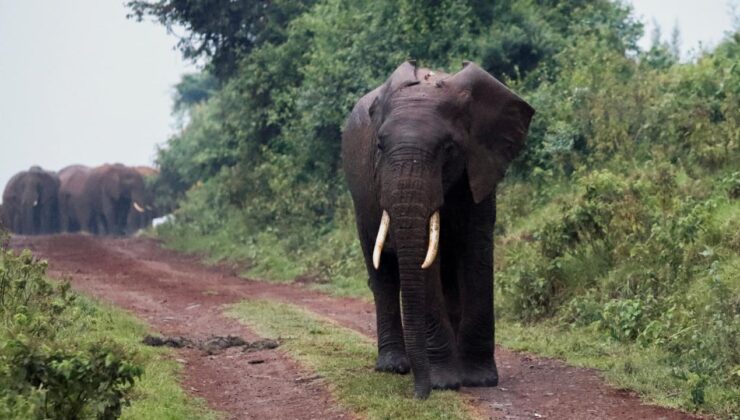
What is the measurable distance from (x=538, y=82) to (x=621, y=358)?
9908 millimetres

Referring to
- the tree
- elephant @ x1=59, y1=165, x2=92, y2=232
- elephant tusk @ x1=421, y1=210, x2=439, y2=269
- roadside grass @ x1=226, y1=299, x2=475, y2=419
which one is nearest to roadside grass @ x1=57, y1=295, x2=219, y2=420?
roadside grass @ x1=226, y1=299, x2=475, y2=419

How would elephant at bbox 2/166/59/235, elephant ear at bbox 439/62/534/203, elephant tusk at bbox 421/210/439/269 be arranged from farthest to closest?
elephant at bbox 2/166/59/235
elephant ear at bbox 439/62/534/203
elephant tusk at bbox 421/210/439/269

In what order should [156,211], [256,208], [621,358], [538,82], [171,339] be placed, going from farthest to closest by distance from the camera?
[156,211]
[256,208]
[538,82]
[171,339]
[621,358]

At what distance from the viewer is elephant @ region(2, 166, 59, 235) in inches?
1625

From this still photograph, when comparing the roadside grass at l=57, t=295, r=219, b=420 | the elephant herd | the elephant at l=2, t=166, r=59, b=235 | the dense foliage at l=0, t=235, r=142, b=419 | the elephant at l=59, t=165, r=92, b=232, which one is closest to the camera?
the dense foliage at l=0, t=235, r=142, b=419

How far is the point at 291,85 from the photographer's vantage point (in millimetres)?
24688

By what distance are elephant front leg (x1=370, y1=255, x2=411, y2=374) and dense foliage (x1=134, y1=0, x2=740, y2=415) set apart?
214cm

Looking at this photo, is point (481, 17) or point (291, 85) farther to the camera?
point (291, 85)

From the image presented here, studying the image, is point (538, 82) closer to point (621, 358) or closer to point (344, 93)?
→ point (344, 93)

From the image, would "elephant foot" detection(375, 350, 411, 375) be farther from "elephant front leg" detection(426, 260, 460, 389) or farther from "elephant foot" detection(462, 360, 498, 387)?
"elephant front leg" detection(426, 260, 460, 389)

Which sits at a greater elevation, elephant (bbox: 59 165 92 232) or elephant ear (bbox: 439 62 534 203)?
elephant (bbox: 59 165 92 232)

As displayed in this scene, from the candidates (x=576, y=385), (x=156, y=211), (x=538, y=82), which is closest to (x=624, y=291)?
(x=576, y=385)

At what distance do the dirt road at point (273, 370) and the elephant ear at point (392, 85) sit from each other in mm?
2078

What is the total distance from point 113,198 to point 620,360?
33.1 meters
